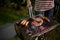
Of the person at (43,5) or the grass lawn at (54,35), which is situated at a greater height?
the person at (43,5)

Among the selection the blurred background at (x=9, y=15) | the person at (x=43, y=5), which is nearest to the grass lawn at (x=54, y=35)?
the person at (x=43, y=5)

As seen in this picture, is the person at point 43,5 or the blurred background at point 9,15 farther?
the blurred background at point 9,15

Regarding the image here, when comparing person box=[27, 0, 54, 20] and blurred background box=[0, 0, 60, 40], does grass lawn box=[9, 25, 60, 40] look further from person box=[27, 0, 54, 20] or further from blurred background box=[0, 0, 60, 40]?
blurred background box=[0, 0, 60, 40]

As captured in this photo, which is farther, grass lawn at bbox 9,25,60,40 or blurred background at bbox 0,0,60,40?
blurred background at bbox 0,0,60,40

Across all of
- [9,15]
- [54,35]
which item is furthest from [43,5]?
[9,15]

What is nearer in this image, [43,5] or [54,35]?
[43,5]

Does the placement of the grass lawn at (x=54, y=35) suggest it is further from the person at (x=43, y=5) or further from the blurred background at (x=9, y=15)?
the blurred background at (x=9, y=15)

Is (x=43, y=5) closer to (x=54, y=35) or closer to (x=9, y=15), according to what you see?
(x=54, y=35)

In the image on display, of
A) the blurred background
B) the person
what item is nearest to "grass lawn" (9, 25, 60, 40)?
the person

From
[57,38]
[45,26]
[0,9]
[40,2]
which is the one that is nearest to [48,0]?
[40,2]

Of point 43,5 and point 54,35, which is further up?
point 43,5

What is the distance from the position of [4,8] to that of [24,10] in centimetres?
19

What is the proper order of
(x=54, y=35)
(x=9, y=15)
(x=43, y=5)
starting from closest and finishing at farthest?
(x=43, y=5)
(x=54, y=35)
(x=9, y=15)

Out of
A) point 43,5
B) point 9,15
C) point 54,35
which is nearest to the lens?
point 43,5
